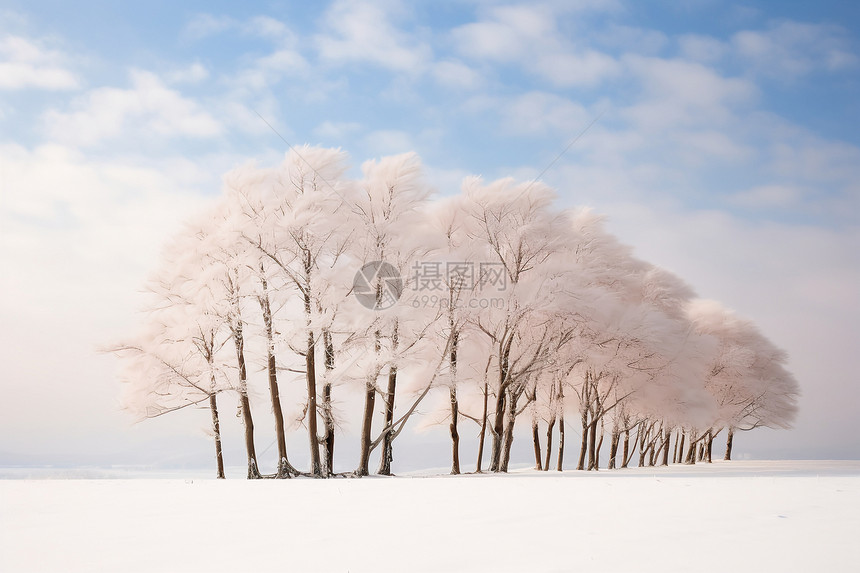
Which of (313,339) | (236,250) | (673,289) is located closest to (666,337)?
(673,289)

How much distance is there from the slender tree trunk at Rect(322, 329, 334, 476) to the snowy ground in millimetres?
12200

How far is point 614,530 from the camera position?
20.1ft

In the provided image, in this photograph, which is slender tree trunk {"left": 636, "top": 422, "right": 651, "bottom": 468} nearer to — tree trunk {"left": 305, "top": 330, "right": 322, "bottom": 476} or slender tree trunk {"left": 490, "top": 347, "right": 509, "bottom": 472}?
slender tree trunk {"left": 490, "top": 347, "right": 509, "bottom": 472}

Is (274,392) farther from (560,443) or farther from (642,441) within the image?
(642,441)

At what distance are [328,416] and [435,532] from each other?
54.9 feet

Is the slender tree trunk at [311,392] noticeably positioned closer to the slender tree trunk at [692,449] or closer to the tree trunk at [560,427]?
the tree trunk at [560,427]

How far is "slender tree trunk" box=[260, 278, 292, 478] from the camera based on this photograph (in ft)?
72.2

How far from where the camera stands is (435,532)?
6.07m

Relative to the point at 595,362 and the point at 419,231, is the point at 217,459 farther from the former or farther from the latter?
the point at 595,362

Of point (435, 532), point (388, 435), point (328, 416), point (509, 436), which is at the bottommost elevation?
point (509, 436)

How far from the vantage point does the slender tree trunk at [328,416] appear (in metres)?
22.0

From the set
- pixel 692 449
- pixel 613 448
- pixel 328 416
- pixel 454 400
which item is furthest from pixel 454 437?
pixel 692 449

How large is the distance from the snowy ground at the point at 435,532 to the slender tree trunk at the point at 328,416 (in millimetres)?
12200

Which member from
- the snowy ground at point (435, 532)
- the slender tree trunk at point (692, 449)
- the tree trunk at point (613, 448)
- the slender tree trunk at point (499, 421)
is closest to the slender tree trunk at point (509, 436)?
the slender tree trunk at point (499, 421)
